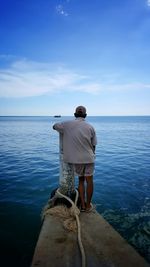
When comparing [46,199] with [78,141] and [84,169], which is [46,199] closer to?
[84,169]

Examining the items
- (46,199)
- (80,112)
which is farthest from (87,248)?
(46,199)

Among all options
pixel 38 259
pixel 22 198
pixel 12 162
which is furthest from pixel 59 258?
pixel 12 162

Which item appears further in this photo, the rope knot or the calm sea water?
the calm sea water

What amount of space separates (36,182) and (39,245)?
665cm

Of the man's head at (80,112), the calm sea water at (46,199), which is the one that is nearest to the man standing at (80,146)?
the man's head at (80,112)

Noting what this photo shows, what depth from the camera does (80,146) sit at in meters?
4.65

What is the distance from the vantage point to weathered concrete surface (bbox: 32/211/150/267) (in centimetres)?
315

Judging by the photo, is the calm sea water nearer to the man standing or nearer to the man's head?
the man standing

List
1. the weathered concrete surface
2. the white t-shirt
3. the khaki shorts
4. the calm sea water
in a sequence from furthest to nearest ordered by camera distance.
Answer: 1. the calm sea water
2. the khaki shorts
3. the white t-shirt
4. the weathered concrete surface

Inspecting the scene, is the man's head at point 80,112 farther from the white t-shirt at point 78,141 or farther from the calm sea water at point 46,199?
the calm sea water at point 46,199

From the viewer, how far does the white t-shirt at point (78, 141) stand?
464 centimetres

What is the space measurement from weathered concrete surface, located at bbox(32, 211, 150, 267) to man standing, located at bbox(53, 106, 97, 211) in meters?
0.95

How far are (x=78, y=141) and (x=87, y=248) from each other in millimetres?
2133

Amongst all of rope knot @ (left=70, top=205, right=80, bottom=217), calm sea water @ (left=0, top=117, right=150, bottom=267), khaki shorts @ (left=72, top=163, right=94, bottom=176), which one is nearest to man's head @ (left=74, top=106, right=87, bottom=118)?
khaki shorts @ (left=72, top=163, right=94, bottom=176)
